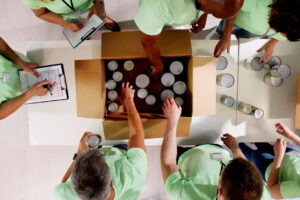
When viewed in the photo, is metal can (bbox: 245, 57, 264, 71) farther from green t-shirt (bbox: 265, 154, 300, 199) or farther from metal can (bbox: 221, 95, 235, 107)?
green t-shirt (bbox: 265, 154, 300, 199)

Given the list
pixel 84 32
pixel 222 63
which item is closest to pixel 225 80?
pixel 222 63

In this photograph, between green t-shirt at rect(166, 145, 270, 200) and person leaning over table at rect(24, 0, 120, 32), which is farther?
person leaning over table at rect(24, 0, 120, 32)

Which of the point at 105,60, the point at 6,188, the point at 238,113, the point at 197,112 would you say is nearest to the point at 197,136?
the point at 197,112

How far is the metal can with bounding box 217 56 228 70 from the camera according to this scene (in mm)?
1486

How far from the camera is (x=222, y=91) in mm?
1521

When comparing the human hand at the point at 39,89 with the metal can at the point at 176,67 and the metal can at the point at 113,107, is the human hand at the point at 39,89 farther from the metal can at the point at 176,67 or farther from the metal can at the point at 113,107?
the metal can at the point at 176,67

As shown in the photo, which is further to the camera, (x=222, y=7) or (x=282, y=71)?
(x=282, y=71)

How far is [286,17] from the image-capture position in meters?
0.97

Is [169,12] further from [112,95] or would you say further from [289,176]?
[289,176]

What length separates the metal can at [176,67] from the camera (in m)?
1.48

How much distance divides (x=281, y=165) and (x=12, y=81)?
6.47 feet

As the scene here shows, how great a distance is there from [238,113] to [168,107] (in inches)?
21.5

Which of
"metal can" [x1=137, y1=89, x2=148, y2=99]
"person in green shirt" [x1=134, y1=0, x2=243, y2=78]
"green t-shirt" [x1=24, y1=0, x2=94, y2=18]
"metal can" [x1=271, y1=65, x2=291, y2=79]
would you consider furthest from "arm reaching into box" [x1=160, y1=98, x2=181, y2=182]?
"green t-shirt" [x1=24, y1=0, x2=94, y2=18]

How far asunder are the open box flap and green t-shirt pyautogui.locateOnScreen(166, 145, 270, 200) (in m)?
0.19
